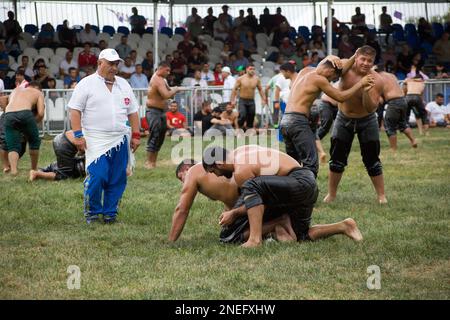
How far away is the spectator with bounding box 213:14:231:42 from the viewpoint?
958 inches

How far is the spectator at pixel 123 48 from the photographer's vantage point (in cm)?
2217

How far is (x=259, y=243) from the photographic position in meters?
7.41

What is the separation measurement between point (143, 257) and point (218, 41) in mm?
17379

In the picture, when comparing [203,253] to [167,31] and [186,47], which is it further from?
[167,31]

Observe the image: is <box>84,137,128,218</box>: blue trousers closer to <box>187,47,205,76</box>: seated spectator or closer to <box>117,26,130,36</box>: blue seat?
<box>187,47,205,76</box>: seated spectator

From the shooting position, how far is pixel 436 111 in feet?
70.8

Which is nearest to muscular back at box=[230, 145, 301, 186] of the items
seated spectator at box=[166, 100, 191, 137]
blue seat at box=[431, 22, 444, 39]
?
seated spectator at box=[166, 100, 191, 137]

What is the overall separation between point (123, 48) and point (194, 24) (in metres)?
2.70

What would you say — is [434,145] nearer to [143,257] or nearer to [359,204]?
[359,204]

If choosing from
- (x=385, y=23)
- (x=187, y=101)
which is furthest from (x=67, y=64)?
(x=385, y=23)

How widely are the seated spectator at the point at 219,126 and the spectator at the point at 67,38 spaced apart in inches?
201

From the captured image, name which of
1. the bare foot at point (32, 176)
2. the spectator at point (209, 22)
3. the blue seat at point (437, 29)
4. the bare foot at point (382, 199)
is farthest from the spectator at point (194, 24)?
the bare foot at point (382, 199)

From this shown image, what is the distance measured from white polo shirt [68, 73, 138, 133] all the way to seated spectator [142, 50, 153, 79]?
12.6 meters

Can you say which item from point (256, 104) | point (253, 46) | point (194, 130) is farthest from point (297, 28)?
point (194, 130)
